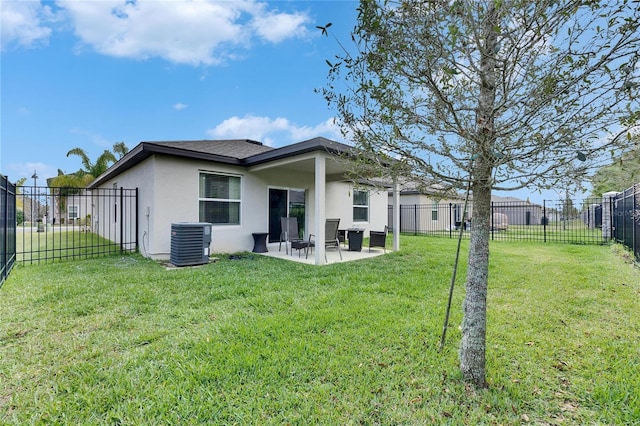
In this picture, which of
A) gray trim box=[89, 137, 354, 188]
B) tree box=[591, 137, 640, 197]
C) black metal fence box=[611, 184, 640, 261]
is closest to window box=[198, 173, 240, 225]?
gray trim box=[89, 137, 354, 188]

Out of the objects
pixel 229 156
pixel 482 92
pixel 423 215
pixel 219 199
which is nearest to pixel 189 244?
pixel 219 199

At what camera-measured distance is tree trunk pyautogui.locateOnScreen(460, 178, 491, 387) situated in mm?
2178

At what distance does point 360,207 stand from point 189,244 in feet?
25.4

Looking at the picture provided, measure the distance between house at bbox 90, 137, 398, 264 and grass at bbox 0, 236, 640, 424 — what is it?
2.58 meters

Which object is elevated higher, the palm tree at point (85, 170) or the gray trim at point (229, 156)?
the palm tree at point (85, 170)

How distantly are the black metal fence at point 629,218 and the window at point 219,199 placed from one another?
8771mm

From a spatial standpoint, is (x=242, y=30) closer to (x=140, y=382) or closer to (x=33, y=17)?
(x=33, y=17)

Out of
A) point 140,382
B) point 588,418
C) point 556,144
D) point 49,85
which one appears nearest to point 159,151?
point 140,382

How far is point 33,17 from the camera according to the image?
23.6 ft

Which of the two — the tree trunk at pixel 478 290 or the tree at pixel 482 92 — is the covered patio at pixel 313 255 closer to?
the tree trunk at pixel 478 290

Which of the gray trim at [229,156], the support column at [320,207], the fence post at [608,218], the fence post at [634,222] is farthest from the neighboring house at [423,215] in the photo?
the support column at [320,207]

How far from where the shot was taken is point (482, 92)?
213 cm

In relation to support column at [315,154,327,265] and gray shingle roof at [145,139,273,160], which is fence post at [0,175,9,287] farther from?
support column at [315,154,327,265]

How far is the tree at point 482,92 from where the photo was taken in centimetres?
177
